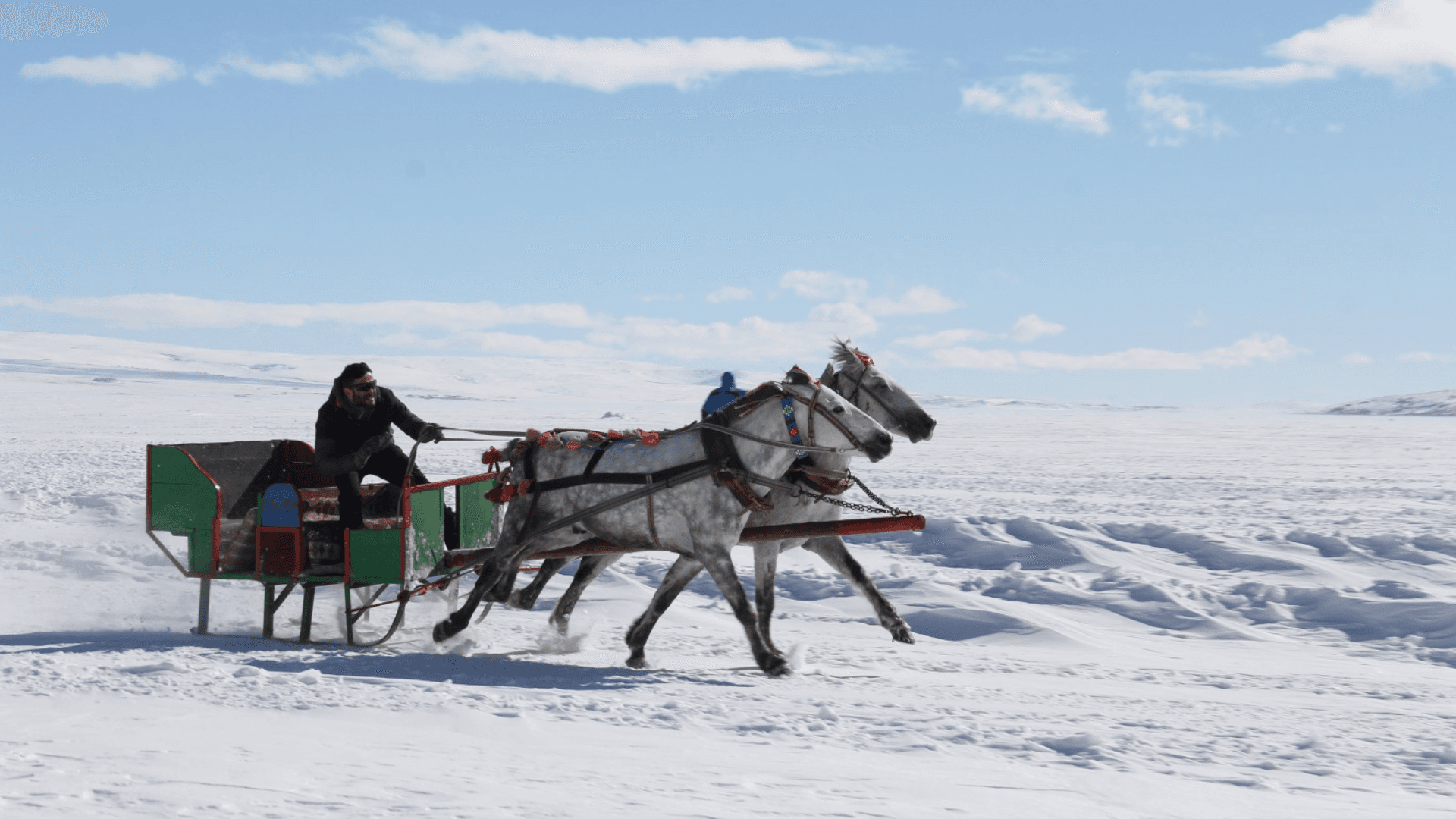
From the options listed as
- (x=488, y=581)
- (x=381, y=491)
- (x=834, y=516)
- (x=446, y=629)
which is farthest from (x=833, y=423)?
(x=381, y=491)

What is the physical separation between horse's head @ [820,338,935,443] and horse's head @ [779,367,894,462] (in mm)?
547

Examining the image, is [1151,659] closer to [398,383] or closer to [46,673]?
[46,673]

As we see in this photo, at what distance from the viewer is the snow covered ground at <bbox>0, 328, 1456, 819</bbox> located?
160 inches

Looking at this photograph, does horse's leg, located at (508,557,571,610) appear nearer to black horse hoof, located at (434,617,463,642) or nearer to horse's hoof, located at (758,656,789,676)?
black horse hoof, located at (434,617,463,642)

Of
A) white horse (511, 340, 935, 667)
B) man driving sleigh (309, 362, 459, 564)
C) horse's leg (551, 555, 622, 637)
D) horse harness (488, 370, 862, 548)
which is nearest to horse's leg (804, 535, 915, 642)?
white horse (511, 340, 935, 667)

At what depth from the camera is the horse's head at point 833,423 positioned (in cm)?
652

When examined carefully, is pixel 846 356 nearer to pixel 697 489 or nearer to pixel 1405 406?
pixel 697 489

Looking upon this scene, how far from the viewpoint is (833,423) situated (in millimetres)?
6566

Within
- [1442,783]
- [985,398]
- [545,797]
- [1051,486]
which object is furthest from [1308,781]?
[985,398]

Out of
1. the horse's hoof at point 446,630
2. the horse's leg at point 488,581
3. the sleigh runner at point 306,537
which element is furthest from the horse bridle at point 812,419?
the horse's hoof at point 446,630

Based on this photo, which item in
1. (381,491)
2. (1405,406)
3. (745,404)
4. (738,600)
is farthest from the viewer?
(1405,406)

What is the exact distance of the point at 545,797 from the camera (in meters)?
3.88

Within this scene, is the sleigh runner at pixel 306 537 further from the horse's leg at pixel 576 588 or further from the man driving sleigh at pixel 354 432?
the horse's leg at pixel 576 588

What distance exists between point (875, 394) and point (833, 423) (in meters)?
0.76
